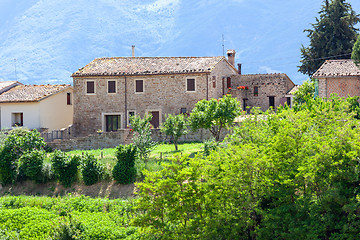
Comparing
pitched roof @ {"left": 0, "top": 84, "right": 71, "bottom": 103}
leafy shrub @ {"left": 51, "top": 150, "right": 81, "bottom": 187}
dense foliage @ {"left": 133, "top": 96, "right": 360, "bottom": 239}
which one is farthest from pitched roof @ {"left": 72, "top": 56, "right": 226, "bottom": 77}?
dense foliage @ {"left": 133, "top": 96, "right": 360, "bottom": 239}

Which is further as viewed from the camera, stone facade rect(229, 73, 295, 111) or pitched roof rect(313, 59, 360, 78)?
stone facade rect(229, 73, 295, 111)

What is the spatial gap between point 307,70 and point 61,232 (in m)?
30.3

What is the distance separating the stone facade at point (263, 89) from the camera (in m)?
40.2

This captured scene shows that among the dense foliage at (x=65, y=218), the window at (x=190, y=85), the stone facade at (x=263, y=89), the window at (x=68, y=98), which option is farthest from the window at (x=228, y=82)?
the dense foliage at (x=65, y=218)

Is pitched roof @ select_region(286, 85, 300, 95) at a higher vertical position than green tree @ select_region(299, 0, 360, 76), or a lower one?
lower

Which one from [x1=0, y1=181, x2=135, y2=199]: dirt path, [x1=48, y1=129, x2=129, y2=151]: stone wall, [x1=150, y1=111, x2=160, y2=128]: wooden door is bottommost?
→ [x1=0, y1=181, x2=135, y2=199]: dirt path

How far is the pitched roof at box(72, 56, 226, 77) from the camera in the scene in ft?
121

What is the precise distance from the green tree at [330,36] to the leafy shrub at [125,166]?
22.1 metres

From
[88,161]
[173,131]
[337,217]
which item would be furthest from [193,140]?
[337,217]

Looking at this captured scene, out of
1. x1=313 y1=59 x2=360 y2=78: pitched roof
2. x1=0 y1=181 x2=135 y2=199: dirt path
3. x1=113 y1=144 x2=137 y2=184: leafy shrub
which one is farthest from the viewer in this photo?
x1=313 y1=59 x2=360 y2=78: pitched roof

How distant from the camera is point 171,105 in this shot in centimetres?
3681

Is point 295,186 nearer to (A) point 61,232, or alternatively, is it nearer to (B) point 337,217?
(B) point 337,217

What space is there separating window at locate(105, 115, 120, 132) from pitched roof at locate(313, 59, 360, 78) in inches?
558

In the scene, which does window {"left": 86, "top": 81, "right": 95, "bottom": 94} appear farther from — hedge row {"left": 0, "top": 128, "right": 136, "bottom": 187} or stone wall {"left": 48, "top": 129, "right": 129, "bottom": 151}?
hedge row {"left": 0, "top": 128, "right": 136, "bottom": 187}
